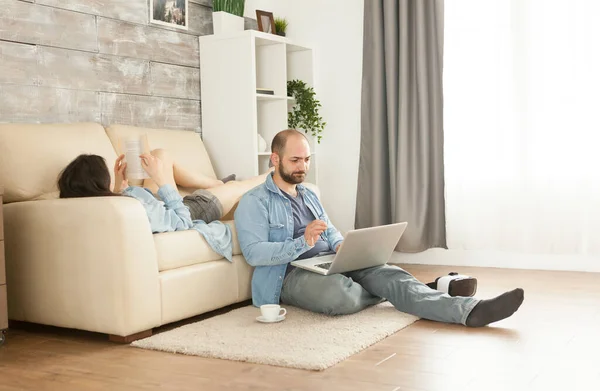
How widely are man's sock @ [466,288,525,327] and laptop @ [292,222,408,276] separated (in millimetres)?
478

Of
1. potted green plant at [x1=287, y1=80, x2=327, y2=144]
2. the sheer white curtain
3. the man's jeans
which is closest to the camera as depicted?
the man's jeans

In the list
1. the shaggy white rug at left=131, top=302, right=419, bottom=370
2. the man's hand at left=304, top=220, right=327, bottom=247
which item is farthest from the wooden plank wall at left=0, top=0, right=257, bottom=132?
the man's hand at left=304, top=220, right=327, bottom=247

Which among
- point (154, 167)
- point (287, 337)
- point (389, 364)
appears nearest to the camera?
point (389, 364)

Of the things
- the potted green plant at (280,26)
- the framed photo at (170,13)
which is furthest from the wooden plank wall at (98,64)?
the potted green plant at (280,26)

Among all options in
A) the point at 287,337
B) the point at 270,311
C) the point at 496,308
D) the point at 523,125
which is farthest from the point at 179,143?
the point at 496,308

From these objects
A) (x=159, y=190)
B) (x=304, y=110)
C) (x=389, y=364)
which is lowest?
(x=389, y=364)

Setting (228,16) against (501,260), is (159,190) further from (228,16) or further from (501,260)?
(501,260)

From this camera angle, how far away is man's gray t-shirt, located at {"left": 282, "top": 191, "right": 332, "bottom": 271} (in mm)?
3293

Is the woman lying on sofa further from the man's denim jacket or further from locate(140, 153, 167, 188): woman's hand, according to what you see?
the man's denim jacket

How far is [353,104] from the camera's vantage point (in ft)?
16.2

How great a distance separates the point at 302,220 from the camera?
3.32m

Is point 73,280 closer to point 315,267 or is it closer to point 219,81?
point 315,267

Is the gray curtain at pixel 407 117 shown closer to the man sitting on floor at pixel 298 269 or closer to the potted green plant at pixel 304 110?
the potted green plant at pixel 304 110

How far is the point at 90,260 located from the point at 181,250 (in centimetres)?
37
